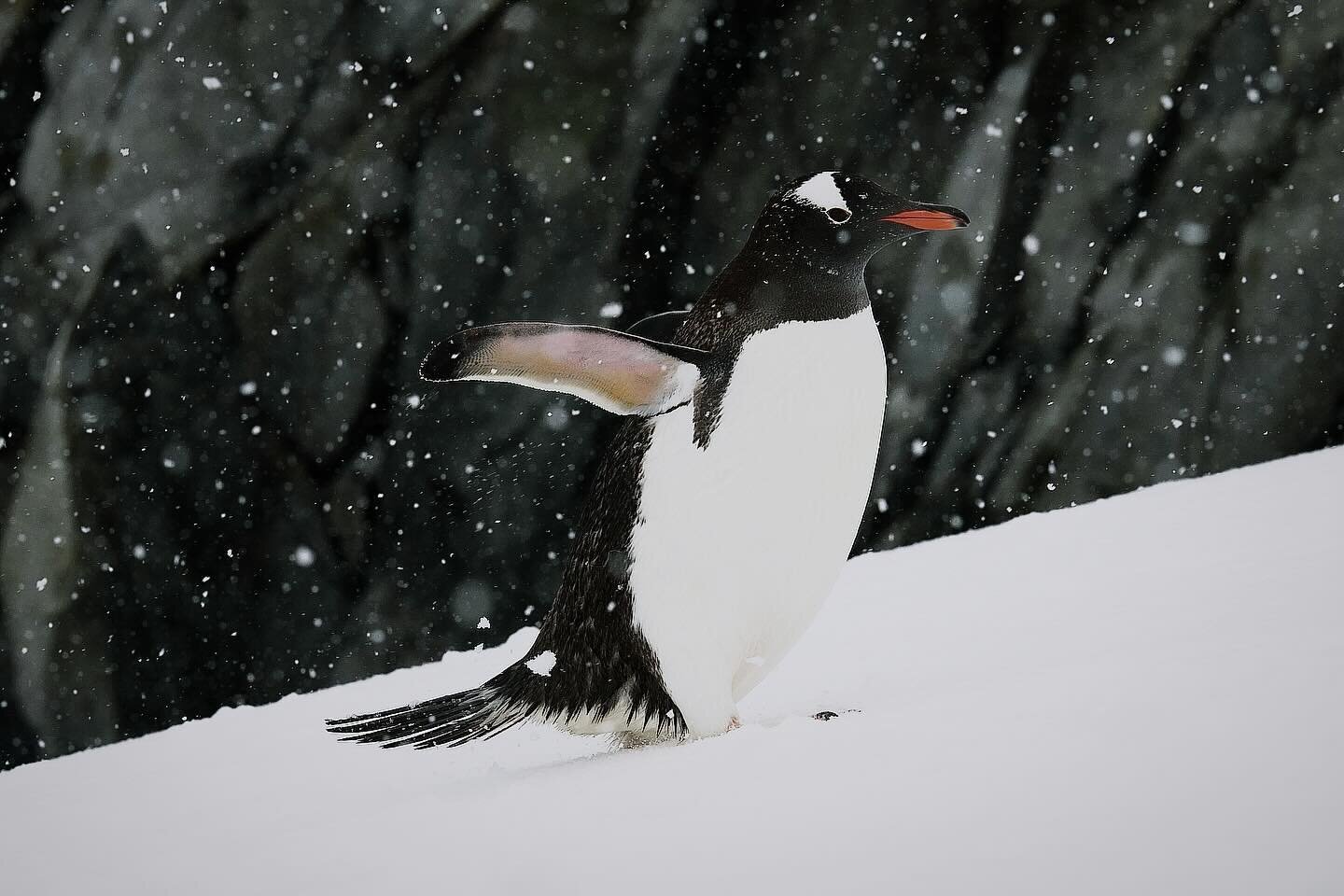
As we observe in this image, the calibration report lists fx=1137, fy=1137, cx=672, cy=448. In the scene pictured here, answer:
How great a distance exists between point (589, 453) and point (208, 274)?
Result: 99 cm

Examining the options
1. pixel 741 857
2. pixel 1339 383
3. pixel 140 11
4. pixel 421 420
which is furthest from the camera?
pixel 1339 383

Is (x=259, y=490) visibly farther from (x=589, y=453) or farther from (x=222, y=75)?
(x=222, y=75)

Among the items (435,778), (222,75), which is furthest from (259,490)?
(435,778)

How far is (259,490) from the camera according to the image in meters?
2.71

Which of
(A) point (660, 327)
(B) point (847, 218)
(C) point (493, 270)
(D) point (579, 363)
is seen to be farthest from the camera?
(C) point (493, 270)

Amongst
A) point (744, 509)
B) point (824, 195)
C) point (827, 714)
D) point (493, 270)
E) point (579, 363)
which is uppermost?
point (493, 270)

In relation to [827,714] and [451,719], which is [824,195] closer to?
[827,714]

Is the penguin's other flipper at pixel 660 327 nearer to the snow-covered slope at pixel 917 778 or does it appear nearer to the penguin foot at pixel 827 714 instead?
the snow-covered slope at pixel 917 778

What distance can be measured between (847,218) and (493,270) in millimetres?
1576

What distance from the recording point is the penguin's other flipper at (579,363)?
1136mm

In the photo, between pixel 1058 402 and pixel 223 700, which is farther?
pixel 1058 402

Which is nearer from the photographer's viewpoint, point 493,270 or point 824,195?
point 824,195

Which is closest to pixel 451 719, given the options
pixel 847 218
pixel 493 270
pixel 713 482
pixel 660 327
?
pixel 713 482

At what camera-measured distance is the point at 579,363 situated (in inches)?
46.9
